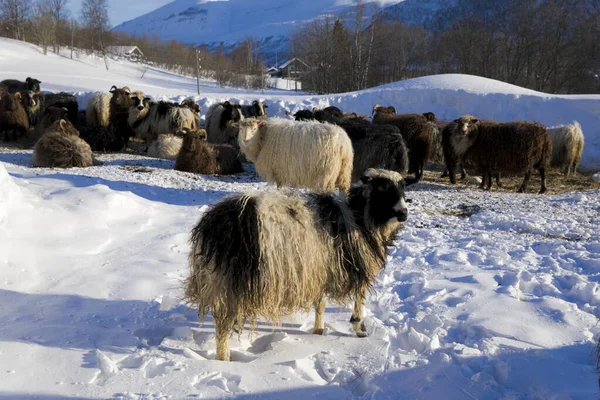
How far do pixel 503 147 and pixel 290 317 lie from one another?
849cm

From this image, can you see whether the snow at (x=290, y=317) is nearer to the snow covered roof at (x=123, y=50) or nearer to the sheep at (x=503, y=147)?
the sheep at (x=503, y=147)

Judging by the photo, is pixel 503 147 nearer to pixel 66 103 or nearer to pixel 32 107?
pixel 66 103

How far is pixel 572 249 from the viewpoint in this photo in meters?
5.99

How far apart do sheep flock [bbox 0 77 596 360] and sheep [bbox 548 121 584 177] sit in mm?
32

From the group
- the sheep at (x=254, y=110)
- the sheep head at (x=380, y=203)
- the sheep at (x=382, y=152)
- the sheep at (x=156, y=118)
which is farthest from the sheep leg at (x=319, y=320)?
the sheep at (x=254, y=110)

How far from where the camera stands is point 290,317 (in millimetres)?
3979

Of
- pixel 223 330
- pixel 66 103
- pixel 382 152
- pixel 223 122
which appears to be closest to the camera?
pixel 223 330

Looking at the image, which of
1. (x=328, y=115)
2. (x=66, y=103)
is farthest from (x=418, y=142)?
(x=66, y=103)

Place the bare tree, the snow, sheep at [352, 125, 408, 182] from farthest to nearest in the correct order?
the bare tree
sheep at [352, 125, 408, 182]
the snow

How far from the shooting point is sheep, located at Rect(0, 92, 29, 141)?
1445 cm

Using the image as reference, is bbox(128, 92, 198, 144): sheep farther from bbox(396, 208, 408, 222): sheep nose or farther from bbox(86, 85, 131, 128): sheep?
bbox(396, 208, 408, 222): sheep nose

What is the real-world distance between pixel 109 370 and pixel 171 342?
1.77 ft

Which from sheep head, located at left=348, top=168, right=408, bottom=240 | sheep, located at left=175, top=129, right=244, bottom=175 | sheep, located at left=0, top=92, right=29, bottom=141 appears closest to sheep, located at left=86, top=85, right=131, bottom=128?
sheep, located at left=0, top=92, right=29, bottom=141

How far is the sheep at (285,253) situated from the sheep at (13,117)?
14.3 metres
